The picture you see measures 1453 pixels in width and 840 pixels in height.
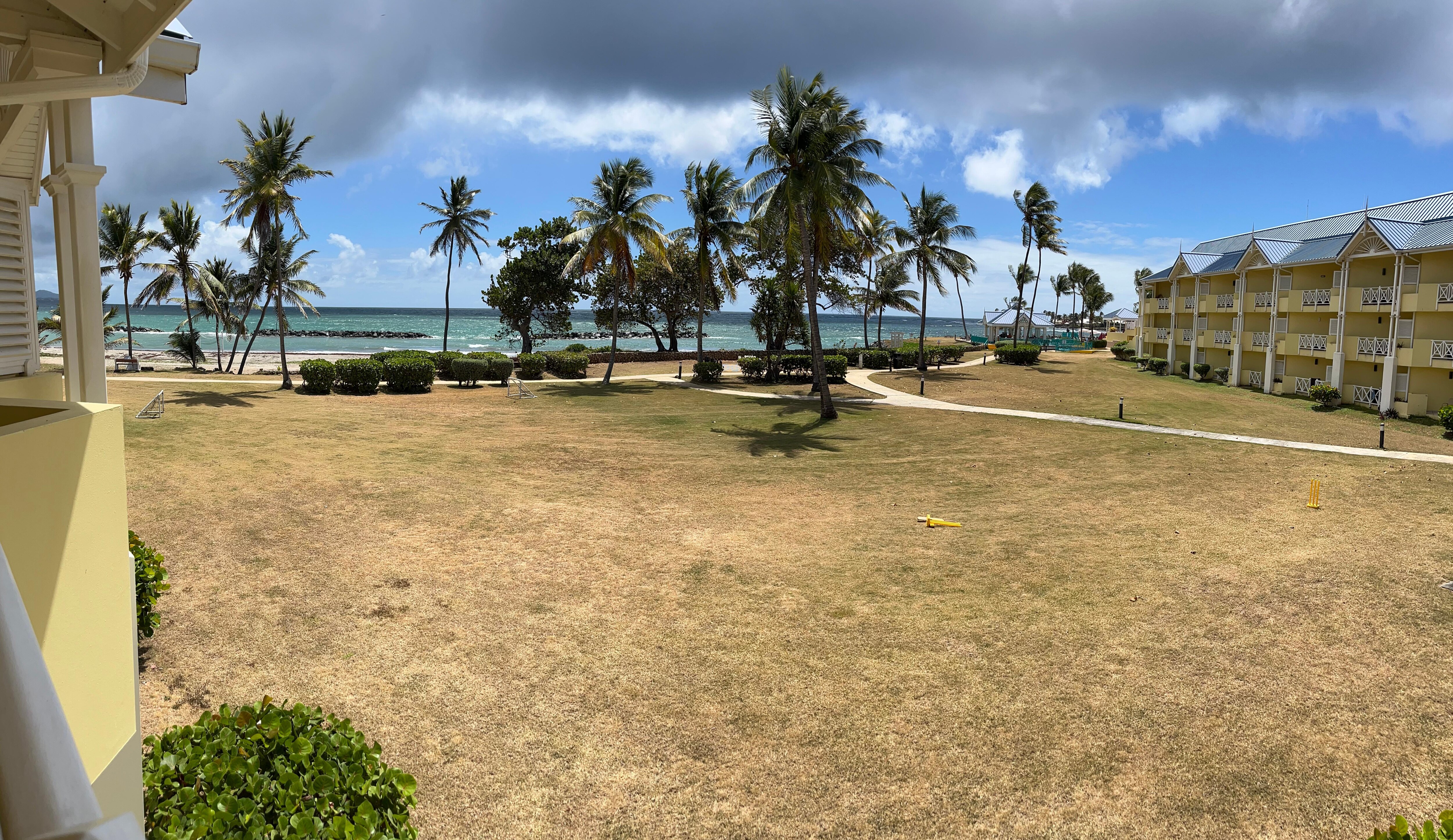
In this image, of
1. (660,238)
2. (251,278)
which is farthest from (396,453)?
(251,278)

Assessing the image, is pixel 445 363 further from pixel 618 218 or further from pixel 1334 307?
pixel 1334 307

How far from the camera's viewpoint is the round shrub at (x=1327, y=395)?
34344mm

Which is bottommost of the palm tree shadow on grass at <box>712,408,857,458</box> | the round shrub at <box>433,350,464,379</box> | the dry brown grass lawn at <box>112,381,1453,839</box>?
the dry brown grass lawn at <box>112,381,1453,839</box>

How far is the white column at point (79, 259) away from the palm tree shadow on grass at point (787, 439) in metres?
17.2

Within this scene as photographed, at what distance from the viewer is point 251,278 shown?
4578 cm

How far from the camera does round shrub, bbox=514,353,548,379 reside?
41.6 metres

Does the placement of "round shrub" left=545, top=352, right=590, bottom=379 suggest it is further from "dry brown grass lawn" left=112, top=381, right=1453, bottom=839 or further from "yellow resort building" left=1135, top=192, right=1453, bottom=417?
"yellow resort building" left=1135, top=192, right=1453, bottom=417

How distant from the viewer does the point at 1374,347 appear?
3409 cm

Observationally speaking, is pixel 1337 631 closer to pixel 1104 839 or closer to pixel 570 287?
pixel 1104 839

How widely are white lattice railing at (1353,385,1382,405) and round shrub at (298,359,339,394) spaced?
4207cm

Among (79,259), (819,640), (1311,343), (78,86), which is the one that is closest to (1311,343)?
(1311,343)

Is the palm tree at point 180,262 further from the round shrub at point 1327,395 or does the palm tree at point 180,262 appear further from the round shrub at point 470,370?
the round shrub at point 1327,395

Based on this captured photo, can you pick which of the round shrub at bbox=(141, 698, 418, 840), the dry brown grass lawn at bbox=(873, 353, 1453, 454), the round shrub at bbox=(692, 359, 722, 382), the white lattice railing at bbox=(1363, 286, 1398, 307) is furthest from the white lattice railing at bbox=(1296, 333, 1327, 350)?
the round shrub at bbox=(141, 698, 418, 840)

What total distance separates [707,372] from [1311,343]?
2895 cm
